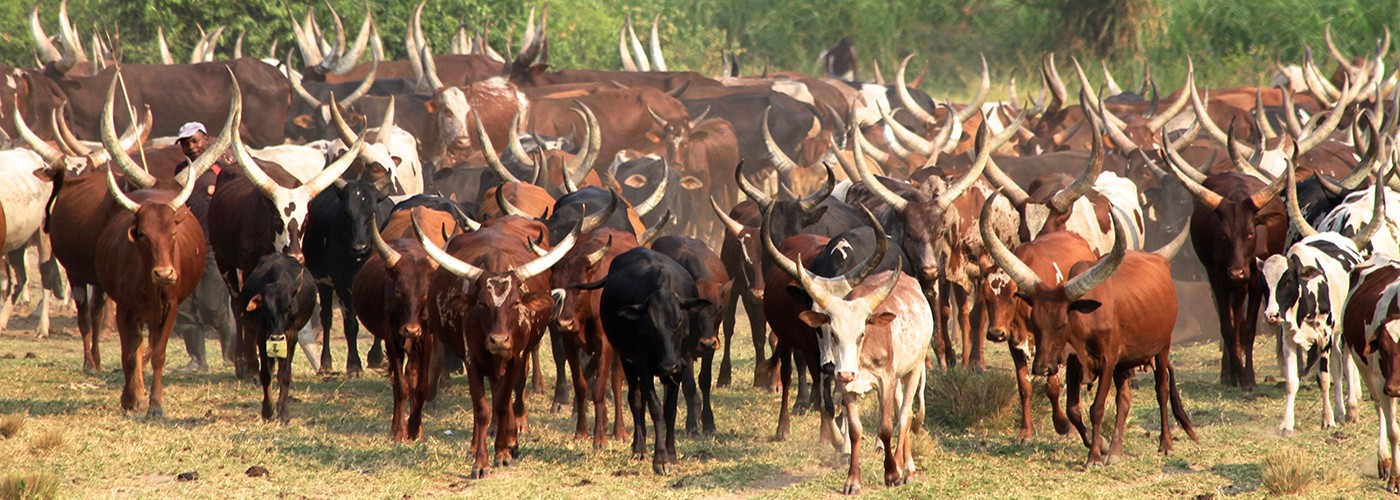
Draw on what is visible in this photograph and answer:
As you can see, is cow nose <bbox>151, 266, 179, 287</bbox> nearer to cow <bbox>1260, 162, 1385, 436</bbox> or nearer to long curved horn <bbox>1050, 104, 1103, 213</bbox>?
long curved horn <bbox>1050, 104, 1103, 213</bbox>

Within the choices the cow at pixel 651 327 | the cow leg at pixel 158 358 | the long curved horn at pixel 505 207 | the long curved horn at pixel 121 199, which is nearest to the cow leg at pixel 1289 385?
the cow at pixel 651 327

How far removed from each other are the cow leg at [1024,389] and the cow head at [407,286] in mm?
3299

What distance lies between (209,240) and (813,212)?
442 centimetres

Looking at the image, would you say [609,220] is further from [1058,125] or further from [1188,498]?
[1058,125]

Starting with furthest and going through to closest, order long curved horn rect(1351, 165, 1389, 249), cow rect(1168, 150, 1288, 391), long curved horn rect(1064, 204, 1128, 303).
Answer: cow rect(1168, 150, 1288, 391), long curved horn rect(1351, 165, 1389, 249), long curved horn rect(1064, 204, 1128, 303)

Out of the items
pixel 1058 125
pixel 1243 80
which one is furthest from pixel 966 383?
pixel 1243 80

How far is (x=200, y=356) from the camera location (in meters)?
13.4

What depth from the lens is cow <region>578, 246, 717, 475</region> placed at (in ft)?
30.6

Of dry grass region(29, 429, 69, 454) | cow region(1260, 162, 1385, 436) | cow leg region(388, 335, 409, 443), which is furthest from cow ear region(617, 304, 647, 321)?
cow region(1260, 162, 1385, 436)

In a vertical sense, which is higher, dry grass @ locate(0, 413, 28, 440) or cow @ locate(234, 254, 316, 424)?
cow @ locate(234, 254, 316, 424)

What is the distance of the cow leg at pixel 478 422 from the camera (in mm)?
9180

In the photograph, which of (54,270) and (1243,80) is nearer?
(54,270)

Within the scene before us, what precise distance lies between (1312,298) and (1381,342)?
1.81 meters

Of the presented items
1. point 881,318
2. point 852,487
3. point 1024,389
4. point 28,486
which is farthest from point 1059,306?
point 28,486
